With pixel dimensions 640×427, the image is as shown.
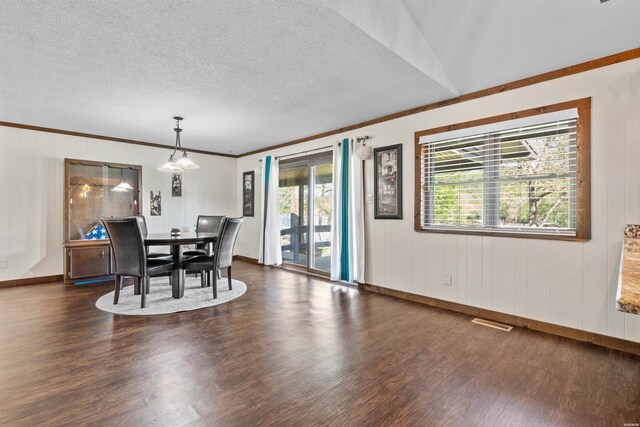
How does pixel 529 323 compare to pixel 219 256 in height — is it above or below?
below

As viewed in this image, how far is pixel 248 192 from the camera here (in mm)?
7016

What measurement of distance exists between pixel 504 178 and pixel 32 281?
6.64m

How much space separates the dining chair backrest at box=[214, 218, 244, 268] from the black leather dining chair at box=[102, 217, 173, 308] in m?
0.70

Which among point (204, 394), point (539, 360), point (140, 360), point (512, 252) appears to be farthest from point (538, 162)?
point (140, 360)

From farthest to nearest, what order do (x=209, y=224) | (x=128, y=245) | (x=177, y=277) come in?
(x=209, y=224) < (x=177, y=277) < (x=128, y=245)

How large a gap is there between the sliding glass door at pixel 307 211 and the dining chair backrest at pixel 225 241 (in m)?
A: 1.70

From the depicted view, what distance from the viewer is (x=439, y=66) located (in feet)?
10.0

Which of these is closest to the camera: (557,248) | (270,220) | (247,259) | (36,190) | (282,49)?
(282,49)

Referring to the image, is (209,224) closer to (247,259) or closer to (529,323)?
(247,259)

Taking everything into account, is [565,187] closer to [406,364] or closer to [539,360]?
[539,360]

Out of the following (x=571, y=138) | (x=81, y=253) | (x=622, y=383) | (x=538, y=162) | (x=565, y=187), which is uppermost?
(x=571, y=138)

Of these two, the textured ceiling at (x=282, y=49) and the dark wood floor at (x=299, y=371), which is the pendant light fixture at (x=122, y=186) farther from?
the dark wood floor at (x=299, y=371)

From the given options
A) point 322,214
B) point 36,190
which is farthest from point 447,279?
point 36,190

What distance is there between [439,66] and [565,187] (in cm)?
162
